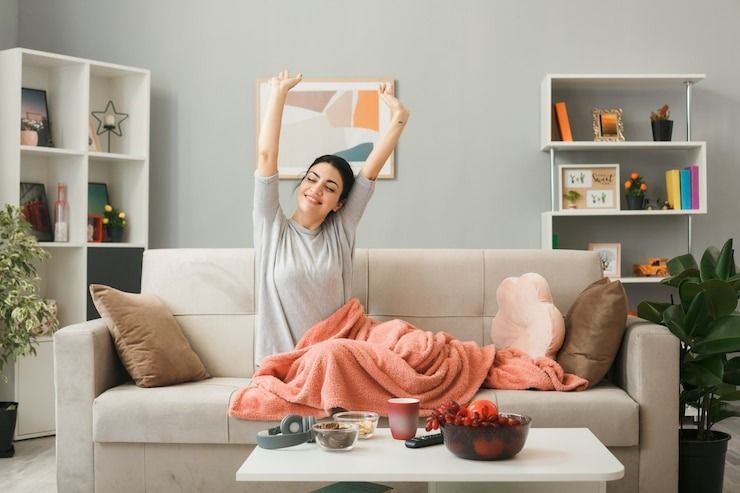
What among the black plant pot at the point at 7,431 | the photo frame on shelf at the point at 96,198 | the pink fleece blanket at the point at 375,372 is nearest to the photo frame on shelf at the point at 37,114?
the photo frame on shelf at the point at 96,198

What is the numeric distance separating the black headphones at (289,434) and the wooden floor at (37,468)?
4.75ft

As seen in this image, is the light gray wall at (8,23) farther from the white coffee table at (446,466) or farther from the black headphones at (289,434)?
the white coffee table at (446,466)

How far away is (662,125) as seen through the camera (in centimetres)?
468

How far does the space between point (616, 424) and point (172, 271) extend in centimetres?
170

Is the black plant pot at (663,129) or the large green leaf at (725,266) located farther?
the black plant pot at (663,129)

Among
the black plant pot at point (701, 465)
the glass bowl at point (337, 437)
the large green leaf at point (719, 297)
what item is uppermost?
the large green leaf at point (719, 297)

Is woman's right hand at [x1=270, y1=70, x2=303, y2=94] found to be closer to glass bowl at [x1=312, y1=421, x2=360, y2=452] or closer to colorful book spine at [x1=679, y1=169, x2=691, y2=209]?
glass bowl at [x1=312, y1=421, x2=360, y2=452]

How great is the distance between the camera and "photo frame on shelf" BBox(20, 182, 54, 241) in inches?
174

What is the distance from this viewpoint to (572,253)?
3.49 meters

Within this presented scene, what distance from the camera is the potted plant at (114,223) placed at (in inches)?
187

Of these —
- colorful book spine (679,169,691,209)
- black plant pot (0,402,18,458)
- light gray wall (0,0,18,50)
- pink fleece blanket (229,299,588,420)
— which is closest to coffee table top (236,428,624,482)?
pink fleece blanket (229,299,588,420)

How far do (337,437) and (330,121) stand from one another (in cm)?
304

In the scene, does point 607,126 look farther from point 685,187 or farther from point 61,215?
point 61,215

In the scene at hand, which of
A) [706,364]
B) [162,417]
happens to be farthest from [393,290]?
[706,364]
